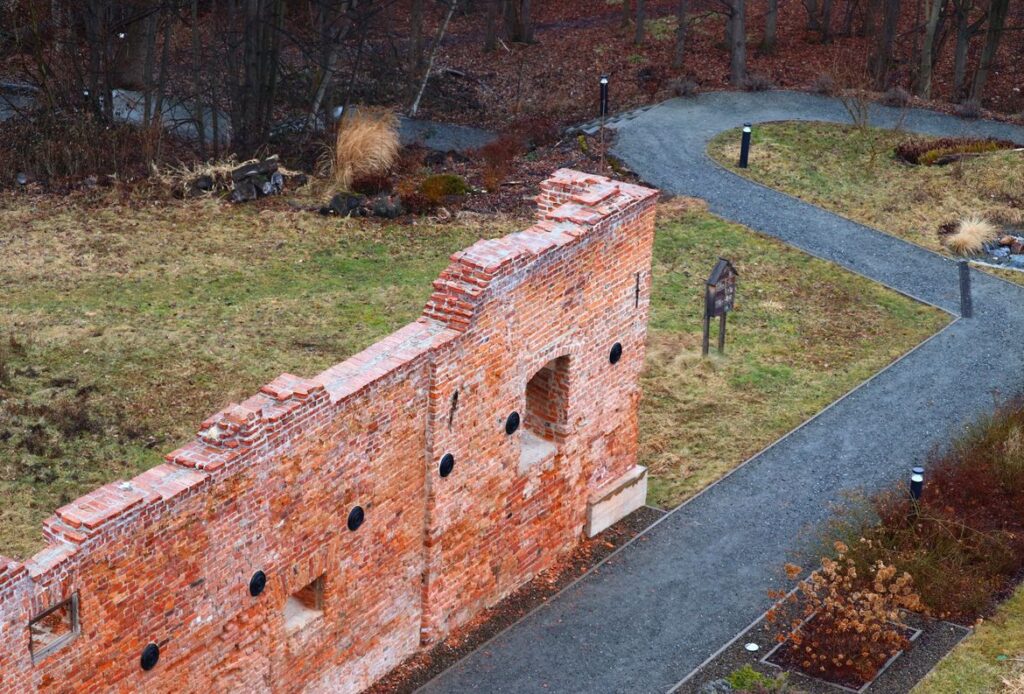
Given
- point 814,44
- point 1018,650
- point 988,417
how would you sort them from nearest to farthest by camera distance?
point 1018,650, point 988,417, point 814,44

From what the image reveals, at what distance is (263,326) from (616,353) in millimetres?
6837

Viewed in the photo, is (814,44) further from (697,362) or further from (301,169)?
(697,362)

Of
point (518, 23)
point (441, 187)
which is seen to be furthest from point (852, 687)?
point (518, 23)

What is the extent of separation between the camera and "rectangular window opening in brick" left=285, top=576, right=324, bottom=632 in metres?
12.6

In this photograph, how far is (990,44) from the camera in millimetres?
33188

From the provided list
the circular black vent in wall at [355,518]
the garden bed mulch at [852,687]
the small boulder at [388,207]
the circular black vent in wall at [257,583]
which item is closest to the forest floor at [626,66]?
the small boulder at [388,207]

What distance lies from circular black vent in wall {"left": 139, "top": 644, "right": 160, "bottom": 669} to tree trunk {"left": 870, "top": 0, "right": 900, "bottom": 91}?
2681cm

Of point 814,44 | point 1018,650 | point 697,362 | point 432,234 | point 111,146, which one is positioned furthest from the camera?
point 814,44

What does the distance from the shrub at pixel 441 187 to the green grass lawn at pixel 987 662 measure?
1364 centimetres

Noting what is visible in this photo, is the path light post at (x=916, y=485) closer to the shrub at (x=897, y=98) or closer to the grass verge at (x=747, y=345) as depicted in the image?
the grass verge at (x=747, y=345)

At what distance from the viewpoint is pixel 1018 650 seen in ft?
46.3

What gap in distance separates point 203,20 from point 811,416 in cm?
2468

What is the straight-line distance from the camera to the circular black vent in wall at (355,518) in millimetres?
12711

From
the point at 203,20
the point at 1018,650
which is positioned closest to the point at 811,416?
the point at 1018,650
